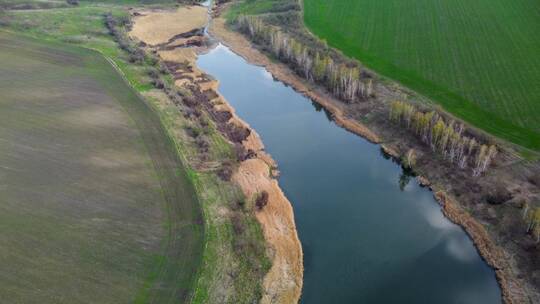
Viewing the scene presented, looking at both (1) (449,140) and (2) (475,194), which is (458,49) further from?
(2) (475,194)

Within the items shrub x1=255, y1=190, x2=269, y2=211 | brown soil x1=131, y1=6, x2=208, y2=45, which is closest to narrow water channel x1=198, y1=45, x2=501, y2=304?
shrub x1=255, y1=190, x2=269, y2=211

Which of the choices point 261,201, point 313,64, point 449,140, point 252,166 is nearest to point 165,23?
point 313,64

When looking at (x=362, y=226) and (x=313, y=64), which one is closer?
(x=362, y=226)

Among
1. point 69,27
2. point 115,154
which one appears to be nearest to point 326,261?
point 115,154

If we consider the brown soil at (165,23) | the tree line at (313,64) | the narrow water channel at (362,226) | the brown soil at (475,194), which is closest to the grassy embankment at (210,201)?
the narrow water channel at (362,226)

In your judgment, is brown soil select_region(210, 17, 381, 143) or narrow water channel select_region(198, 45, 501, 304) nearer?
narrow water channel select_region(198, 45, 501, 304)

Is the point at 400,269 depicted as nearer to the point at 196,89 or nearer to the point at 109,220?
the point at 109,220

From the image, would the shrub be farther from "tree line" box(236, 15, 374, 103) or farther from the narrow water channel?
"tree line" box(236, 15, 374, 103)

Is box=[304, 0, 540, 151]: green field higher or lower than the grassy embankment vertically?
higher
